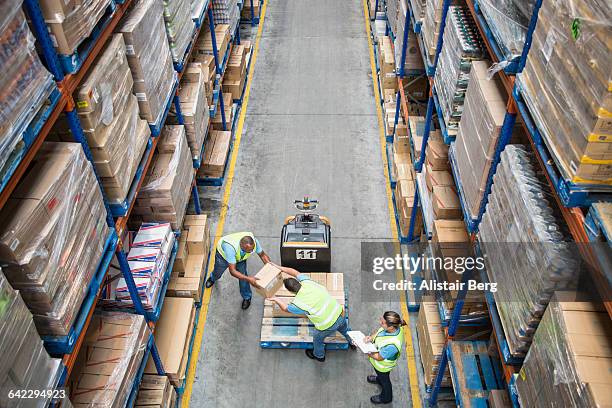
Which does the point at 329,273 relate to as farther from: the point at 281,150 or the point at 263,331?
the point at 281,150

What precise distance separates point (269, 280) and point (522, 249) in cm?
388

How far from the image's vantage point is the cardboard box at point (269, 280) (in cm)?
720

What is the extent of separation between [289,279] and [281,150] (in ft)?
15.4

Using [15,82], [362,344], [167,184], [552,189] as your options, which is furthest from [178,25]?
[552,189]

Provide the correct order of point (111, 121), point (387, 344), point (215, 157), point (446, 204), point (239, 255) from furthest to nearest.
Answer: point (215, 157) → point (239, 255) → point (446, 204) → point (387, 344) → point (111, 121)

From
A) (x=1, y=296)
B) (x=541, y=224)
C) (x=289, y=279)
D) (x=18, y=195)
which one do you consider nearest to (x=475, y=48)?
(x=541, y=224)

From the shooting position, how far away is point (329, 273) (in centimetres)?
792

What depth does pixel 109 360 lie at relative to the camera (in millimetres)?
5332

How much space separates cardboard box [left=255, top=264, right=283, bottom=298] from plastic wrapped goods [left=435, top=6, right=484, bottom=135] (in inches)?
122

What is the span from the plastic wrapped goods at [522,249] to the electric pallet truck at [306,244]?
3.10 m

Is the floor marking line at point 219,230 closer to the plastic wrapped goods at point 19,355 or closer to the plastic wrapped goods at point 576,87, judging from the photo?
the plastic wrapped goods at point 19,355

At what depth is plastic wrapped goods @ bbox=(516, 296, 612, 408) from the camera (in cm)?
320

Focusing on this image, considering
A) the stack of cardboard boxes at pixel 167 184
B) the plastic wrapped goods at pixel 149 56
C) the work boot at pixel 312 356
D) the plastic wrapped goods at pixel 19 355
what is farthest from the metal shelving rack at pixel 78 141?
the work boot at pixel 312 356

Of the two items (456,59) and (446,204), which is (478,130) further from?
(446,204)
